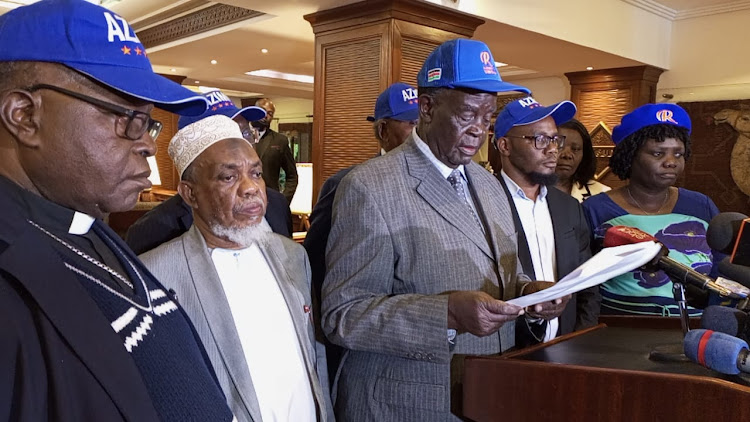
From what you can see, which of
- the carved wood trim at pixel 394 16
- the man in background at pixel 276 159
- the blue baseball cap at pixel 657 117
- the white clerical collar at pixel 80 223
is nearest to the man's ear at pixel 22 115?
the white clerical collar at pixel 80 223

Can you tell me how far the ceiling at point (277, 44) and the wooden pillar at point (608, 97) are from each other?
178 mm

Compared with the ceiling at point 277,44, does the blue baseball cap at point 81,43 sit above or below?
below

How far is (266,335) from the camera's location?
157 cm

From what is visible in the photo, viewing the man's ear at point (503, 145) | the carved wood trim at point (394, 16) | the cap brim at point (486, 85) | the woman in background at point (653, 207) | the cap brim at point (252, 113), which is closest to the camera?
the cap brim at point (486, 85)

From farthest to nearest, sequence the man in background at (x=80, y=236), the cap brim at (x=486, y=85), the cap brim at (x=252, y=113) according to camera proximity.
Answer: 1. the cap brim at (x=252, y=113)
2. the cap brim at (x=486, y=85)
3. the man in background at (x=80, y=236)

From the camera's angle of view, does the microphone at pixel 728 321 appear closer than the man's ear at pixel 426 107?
Yes

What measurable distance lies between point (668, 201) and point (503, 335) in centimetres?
116

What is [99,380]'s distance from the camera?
704 mm

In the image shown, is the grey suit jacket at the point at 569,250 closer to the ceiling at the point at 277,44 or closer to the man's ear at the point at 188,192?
the man's ear at the point at 188,192

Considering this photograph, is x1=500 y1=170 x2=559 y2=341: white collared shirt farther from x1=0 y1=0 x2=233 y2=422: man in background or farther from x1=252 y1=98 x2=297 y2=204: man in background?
x1=252 y1=98 x2=297 y2=204: man in background

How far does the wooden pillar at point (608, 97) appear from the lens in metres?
7.47

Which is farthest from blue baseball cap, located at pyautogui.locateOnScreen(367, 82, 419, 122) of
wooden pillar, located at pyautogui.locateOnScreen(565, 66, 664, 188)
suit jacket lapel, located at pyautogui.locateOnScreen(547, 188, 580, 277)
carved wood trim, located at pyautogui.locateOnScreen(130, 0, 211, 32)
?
wooden pillar, located at pyautogui.locateOnScreen(565, 66, 664, 188)

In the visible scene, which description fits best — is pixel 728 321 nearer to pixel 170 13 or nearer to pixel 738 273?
pixel 738 273

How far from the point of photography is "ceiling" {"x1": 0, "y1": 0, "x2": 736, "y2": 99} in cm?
586
